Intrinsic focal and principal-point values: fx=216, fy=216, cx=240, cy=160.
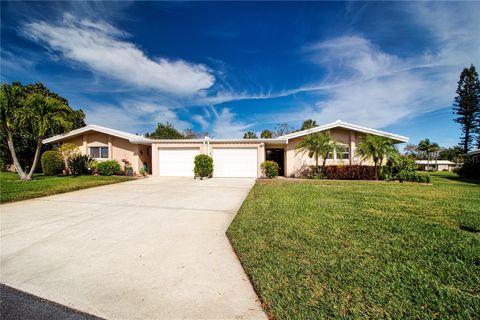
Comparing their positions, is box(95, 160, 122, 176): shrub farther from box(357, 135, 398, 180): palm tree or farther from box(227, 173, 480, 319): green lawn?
box(357, 135, 398, 180): palm tree

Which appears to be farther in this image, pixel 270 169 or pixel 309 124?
pixel 309 124

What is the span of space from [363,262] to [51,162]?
792 inches

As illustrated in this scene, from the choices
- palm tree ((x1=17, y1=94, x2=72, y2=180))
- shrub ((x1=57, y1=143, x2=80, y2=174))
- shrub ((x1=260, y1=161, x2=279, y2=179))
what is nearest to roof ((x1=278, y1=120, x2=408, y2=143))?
shrub ((x1=260, y1=161, x2=279, y2=179))

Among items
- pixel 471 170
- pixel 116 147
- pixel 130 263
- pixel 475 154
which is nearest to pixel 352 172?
pixel 471 170

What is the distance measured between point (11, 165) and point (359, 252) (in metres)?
28.0

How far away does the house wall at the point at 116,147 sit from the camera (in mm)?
16578

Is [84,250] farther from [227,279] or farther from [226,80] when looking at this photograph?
[226,80]

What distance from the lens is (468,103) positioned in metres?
31.3

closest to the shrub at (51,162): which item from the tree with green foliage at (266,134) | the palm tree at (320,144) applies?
the palm tree at (320,144)

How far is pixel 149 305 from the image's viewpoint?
221 cm

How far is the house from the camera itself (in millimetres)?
15570

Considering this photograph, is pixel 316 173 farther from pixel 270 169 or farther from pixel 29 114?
pixel 29 114

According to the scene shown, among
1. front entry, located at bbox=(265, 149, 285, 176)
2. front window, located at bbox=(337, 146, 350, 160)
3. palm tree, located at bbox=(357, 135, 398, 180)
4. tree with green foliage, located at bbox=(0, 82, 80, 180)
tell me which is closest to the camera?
tree with green foliage, located at bbox=(0, 82, 80, 180)

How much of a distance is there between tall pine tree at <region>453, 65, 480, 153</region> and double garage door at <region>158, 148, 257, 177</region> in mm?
36337
